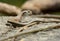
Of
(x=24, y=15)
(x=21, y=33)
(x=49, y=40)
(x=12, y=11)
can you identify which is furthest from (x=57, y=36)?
(x=12, y=11)

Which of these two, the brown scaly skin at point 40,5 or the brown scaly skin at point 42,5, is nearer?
the brown scaly skin at point 40,5

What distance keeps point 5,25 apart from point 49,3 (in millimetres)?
3162

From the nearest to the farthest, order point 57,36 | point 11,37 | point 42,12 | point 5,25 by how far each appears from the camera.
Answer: point 11,37
point 57,36
point 5,25
point 42,12

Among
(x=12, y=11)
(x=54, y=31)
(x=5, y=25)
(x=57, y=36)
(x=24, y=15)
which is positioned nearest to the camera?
(x=57, y=36)

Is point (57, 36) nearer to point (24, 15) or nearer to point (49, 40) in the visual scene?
point (49, 40)

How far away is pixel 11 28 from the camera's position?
1580 mm

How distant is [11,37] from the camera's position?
1.31 meters

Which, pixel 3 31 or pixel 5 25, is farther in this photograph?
pixel 5 25

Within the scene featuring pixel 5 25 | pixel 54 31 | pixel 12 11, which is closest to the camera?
pixel 54 31

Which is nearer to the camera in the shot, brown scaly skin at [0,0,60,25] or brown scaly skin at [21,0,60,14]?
brown scaly skin at [0,0,60,25]

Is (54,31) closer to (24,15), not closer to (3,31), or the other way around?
(3,31)

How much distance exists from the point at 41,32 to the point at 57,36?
119 mm

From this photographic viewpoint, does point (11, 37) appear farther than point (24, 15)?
No

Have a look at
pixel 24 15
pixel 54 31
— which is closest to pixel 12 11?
pixel 24 15
